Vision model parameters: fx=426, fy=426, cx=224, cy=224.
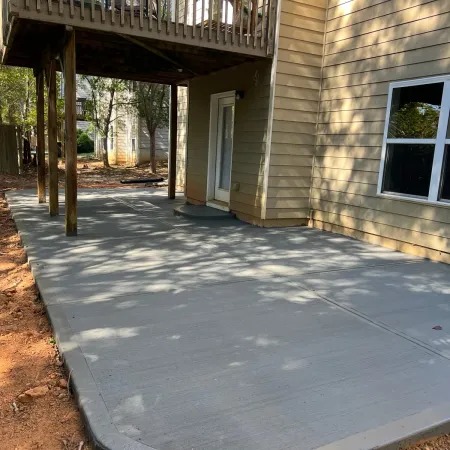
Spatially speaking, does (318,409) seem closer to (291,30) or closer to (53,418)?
(53,418)

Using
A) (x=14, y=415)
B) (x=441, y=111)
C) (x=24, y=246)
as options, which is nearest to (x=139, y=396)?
(x=14, y=415)

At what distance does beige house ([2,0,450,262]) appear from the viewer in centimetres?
480

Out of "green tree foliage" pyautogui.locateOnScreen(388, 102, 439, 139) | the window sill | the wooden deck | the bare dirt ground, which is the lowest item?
the bare dirt ground

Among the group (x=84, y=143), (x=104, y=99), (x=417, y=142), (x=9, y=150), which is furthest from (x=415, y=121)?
(x=84, y=143)

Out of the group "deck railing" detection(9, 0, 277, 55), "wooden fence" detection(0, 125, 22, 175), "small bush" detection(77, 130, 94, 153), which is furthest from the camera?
"small bush" detection(77, 130, 94, 153)

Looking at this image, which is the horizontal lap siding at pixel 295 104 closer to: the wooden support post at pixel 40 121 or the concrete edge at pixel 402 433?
the wooden support post at pixel 40 121

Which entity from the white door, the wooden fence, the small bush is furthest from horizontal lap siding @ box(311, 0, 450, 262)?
the small bush

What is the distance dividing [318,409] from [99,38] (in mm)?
5254

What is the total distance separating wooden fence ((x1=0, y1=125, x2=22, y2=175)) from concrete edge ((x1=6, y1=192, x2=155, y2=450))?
11.9 meters

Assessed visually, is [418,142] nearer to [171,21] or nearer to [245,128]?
[245,128]

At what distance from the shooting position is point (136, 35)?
16.4 feet

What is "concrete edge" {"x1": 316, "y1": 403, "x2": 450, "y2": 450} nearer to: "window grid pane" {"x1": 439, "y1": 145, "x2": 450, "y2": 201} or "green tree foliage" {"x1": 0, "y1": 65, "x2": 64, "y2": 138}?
"window grid pane" {"x1": 439, "y1": 145, "x2": 450, "y2": 201}

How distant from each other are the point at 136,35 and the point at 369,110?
306 centimetres

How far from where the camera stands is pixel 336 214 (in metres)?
6.20
